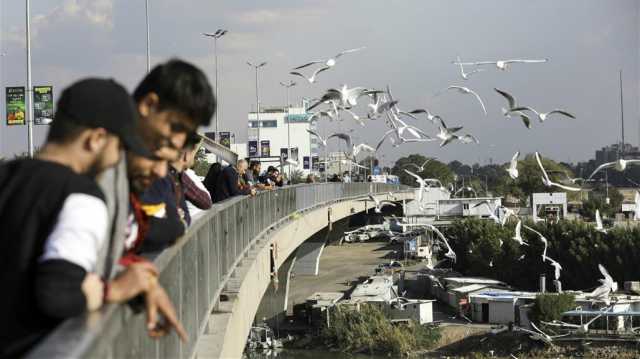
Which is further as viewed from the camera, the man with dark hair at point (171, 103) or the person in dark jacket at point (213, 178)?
the person in dark jacket at point (213, 178)

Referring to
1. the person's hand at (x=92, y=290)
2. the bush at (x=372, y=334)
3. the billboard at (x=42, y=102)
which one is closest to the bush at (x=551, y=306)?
the bush at (x=372, y=334)

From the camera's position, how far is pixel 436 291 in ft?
250

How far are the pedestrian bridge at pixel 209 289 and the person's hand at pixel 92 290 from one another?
0.03 m

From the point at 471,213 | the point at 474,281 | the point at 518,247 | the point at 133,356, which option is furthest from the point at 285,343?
the point at 133,356

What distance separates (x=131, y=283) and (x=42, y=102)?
32.2 m

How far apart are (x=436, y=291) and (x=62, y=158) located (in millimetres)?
73935

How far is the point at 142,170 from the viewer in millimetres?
4078

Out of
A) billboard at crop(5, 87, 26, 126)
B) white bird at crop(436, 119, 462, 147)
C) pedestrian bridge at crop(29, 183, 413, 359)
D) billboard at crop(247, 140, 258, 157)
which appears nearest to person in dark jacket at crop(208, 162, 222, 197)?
pedestrian bridge at crop(29, 183, 413, 359)

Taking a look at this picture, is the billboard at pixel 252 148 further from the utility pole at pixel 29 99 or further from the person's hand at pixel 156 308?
the person's hand at pixel 156 308

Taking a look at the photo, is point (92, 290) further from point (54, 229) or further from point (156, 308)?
point (156, 308)

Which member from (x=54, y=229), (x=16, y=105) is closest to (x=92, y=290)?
(x=54, y=229)

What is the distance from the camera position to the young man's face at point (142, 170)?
398 centimetres

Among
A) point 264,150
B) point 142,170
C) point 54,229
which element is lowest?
point 54,229

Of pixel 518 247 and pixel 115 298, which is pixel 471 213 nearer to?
pixel 518 247
